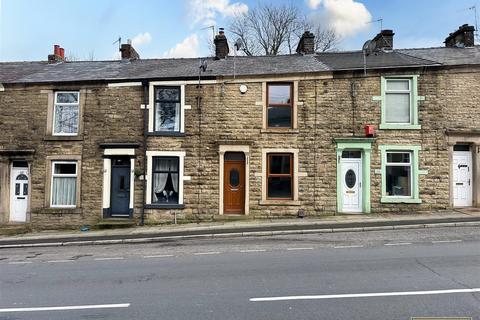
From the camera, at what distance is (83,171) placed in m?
16.0

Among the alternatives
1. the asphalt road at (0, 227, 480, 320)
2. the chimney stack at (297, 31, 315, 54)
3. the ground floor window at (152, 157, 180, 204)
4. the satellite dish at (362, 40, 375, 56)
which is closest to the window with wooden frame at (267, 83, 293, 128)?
the chimney stack at (297, 31, 315, 54)

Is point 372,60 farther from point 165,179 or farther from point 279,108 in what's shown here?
point 165,179

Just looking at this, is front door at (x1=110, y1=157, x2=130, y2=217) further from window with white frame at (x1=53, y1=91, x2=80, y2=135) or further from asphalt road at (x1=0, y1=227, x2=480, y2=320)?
asphalt road at (x1=0, y1=227, x2=480, y2=320)

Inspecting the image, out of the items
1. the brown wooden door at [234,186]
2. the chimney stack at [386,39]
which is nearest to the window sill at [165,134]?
the brown wooden door at [234,186]

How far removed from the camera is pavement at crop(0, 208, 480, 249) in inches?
495

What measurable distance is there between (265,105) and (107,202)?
25.4 ft

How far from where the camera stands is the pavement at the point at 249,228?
41.2 ft

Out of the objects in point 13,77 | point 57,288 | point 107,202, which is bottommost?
point 57,288

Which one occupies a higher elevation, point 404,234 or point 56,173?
point 56,173

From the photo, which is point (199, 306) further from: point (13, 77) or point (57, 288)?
point (13, 77)

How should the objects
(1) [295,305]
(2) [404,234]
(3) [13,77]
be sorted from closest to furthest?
(1) [295,305] → (2) [404,234] → (3) [13,77]

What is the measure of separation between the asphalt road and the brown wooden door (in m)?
4.79

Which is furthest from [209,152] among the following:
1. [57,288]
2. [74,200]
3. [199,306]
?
[199,306]

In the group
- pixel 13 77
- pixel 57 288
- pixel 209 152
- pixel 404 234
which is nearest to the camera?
pixel 57 288
